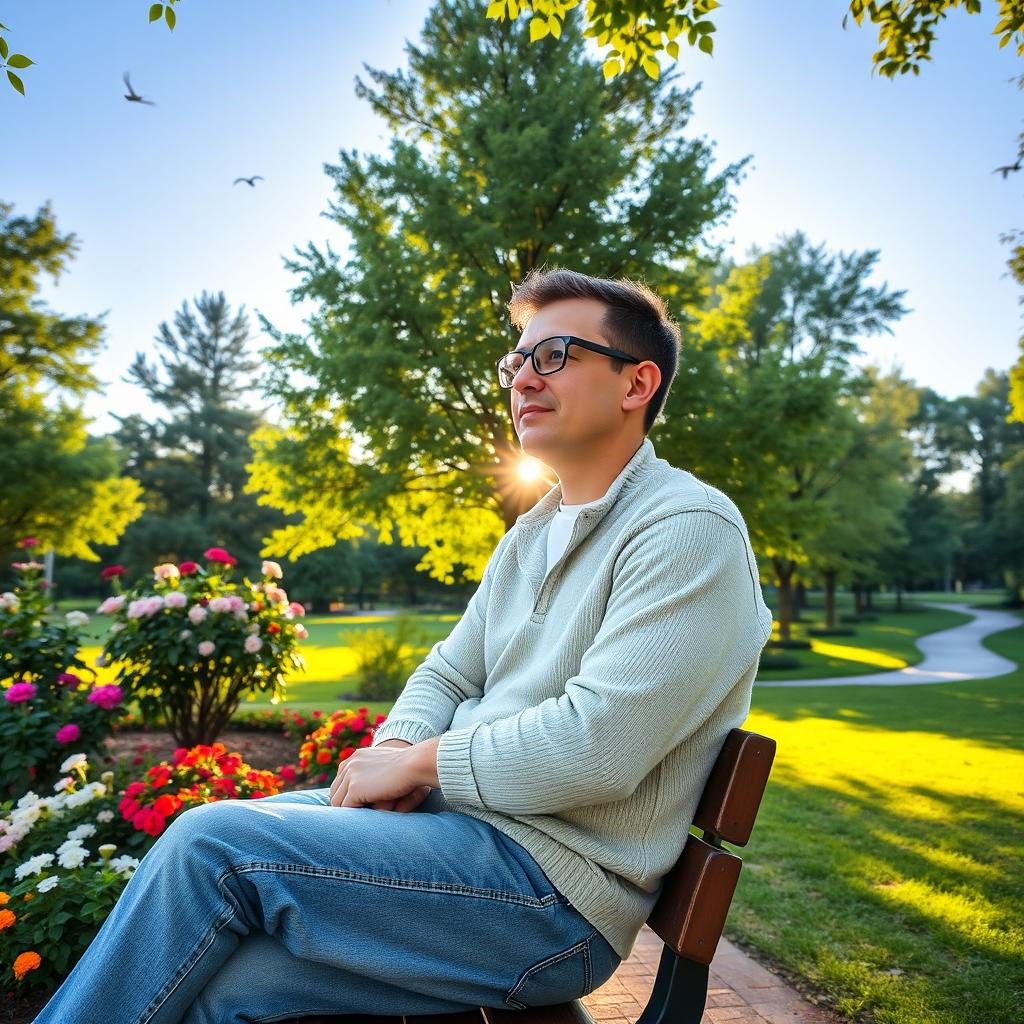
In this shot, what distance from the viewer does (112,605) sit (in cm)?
512

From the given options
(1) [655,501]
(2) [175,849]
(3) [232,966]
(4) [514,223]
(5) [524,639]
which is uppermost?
(4) [514,223]

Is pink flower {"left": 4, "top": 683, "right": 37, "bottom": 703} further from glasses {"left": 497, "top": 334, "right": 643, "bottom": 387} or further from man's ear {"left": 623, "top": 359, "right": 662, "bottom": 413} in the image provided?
man's ear {"left": 623, "top": 359, "right": 662, "bottom": 413}

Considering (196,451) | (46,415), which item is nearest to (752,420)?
(46,415)

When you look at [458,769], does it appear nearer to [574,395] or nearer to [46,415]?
[574,395]

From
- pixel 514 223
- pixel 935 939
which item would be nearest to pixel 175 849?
pixel 935 939

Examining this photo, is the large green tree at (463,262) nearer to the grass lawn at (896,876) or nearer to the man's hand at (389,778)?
the grass lawn at (896,876)

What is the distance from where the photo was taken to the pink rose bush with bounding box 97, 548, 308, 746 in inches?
202

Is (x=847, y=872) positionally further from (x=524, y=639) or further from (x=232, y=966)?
(x=232, y=966)

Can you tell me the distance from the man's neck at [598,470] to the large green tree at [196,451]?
40.6 m

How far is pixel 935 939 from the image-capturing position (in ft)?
10.6

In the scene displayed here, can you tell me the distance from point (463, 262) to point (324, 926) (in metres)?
9.80

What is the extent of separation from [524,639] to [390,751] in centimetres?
41

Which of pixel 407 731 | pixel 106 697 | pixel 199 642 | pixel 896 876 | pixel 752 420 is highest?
pixel 752 420

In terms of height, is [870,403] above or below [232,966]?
above
